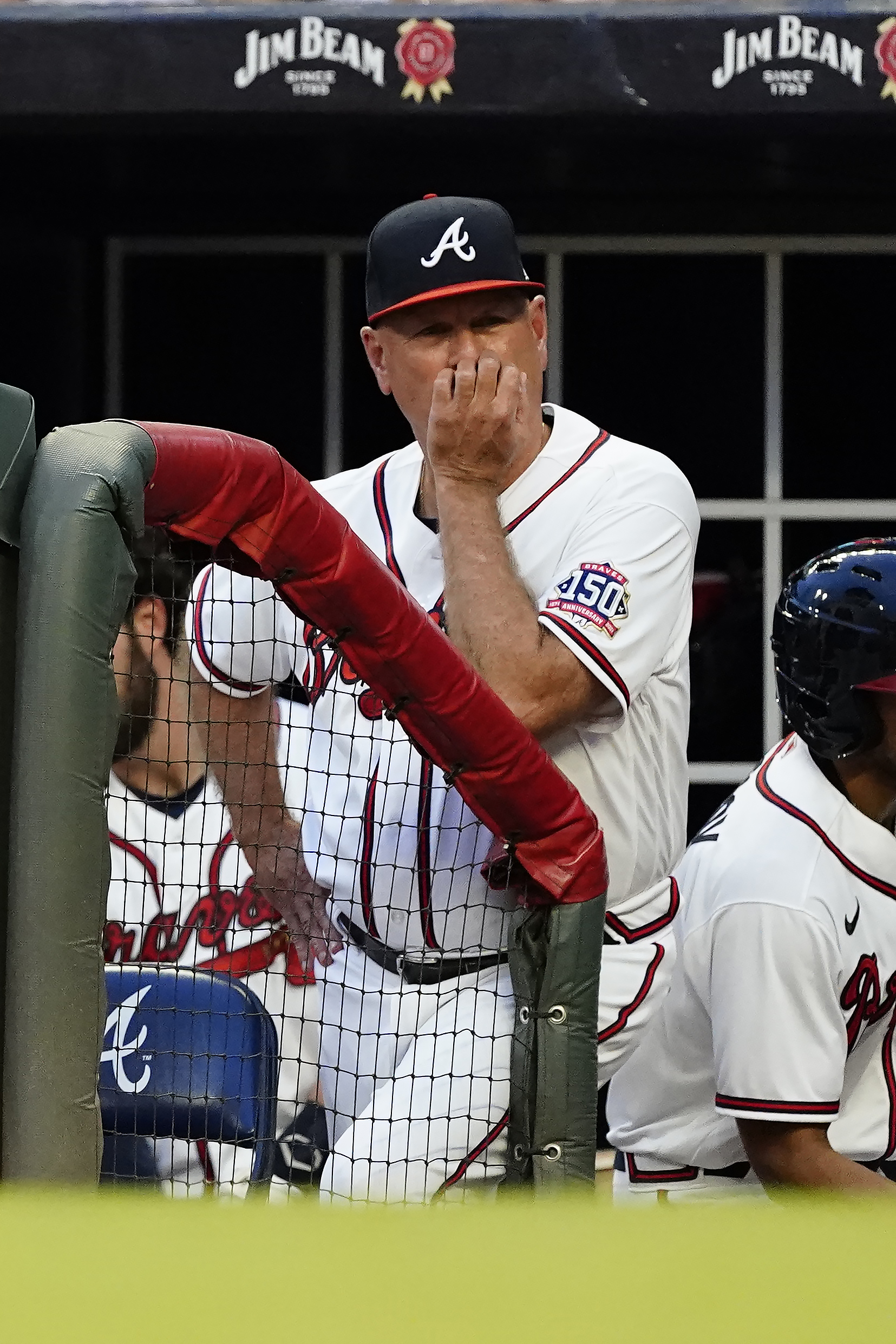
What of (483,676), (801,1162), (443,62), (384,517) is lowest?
(801,1162)

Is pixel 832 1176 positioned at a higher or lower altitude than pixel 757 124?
lower

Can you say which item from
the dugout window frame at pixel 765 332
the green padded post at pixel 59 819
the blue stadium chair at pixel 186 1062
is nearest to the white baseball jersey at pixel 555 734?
the blue stadium chair at pixel 186 1062

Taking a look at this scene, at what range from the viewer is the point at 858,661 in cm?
234

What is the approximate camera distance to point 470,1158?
200cm

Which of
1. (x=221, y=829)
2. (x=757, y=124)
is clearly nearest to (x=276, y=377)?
(x=757, y=124)

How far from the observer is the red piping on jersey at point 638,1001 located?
7.37 feet

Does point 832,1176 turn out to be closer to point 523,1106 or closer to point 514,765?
point 523,1106

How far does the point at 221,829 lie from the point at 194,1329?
260 centimetres

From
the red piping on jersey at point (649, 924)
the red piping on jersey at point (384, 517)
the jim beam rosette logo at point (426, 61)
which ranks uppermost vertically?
the jim beam rosette logo at point (426, 61)

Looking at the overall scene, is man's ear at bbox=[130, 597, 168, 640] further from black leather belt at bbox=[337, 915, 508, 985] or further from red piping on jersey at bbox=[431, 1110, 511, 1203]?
red piping on jersey at bbox=[431, 1110, 511, 1203]

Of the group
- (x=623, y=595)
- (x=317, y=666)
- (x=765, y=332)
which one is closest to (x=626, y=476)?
(x=623, y=595)

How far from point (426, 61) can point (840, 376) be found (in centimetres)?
171

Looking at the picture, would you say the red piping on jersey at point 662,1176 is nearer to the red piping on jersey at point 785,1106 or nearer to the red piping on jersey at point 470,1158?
the red piping on jersey at point 785,1106

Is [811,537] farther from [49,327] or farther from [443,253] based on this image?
[443,253]
